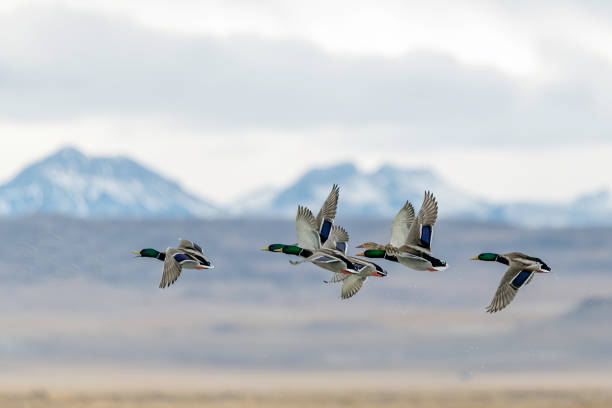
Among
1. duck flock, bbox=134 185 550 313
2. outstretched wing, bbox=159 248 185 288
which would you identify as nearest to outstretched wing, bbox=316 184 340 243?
duck flock, bbox=134 185 550 313

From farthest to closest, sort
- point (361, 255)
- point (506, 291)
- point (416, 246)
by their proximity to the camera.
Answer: point (361, 255) < point (416, 246) < point (506, 291)

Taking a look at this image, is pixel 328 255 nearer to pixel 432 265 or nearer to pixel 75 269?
pixel 432 265

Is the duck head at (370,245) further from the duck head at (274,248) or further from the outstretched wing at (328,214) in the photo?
the duck head at (274,248)

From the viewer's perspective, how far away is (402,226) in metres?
52.2

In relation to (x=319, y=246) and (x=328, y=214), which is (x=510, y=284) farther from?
(x=328, y=214)

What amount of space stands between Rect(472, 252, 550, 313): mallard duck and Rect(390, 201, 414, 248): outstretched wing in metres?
5.30

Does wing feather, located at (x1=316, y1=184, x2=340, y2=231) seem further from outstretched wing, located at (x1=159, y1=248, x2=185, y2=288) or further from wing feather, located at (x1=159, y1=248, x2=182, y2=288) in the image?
wing feather, located at (x1=159, y1=248, x2=182, y2=288)

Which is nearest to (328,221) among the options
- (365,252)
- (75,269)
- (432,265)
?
(365,252)

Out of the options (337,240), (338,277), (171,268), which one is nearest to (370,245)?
(337,240)

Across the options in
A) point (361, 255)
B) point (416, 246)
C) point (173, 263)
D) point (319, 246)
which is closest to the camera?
point (173, 263)

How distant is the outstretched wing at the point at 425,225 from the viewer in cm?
4794

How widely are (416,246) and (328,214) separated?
17.1ft

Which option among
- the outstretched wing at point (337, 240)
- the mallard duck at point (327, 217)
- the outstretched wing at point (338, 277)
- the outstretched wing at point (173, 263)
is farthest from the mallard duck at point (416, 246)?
the outstretched wing at point (173, 263)

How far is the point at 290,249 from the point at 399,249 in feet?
15.0
